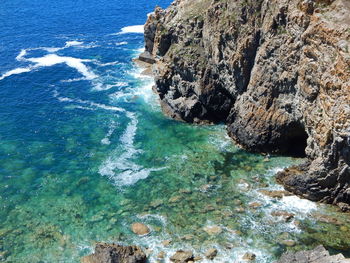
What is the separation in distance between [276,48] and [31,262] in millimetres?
41073

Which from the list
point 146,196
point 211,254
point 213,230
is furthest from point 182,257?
point 146,196

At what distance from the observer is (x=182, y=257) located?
40.9 metres

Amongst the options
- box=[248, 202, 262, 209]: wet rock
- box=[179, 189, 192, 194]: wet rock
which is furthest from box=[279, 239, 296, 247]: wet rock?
box=[179, 189, 192, 194]: wet rock

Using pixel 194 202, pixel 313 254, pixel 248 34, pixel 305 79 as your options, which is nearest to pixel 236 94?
pixel 248 34

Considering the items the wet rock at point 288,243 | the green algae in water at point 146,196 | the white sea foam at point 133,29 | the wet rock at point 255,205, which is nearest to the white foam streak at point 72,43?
the white sea foam at point 133,29

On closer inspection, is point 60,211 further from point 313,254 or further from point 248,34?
point 248,34

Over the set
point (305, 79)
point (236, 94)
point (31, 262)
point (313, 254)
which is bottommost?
point (31, 262)

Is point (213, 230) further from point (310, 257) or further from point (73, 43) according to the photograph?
point (73, 43)

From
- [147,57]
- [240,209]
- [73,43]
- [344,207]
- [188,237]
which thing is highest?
[73,43]

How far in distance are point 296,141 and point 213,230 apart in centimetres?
2099

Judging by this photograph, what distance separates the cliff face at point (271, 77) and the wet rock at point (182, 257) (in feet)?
55.1

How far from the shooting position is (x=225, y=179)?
53344 mm

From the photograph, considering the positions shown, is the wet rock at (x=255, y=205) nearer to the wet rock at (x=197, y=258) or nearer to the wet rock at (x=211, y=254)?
the wet rock at (x=211, y=254)

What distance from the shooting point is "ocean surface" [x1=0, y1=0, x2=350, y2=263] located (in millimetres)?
43719
